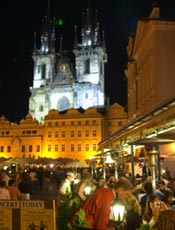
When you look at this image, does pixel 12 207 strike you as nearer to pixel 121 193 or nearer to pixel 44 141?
pixel 121 193

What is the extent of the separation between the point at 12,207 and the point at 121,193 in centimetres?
317

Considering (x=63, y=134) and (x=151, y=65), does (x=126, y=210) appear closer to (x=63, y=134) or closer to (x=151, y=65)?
(x=151, y=65)

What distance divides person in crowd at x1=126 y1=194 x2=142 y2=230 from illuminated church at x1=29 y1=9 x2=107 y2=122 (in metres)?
81.4

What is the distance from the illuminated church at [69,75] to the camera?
90.5 m

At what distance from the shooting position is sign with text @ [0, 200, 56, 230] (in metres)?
3.70

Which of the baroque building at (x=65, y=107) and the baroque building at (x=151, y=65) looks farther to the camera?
the baroque building at (x=65, y=107)

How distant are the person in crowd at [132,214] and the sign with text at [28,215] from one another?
12.3 feet

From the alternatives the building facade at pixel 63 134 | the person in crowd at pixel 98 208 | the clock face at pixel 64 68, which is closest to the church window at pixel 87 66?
the clock face at pixel 64 68

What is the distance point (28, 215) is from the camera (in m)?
3.73

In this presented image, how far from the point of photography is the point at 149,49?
32.3 m

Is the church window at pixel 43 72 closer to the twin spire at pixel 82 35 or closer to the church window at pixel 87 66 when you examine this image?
the twin spire at pixel 82 35

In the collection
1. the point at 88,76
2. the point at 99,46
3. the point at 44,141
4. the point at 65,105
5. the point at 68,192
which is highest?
the point at 99,46

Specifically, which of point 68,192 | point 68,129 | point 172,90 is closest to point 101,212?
point 68,192

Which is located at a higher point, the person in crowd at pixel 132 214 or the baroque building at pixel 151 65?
the baroque building at pixel 151 65
